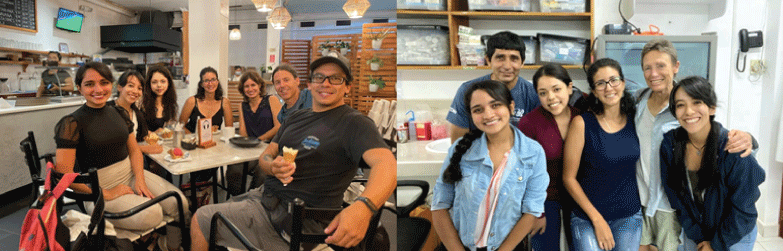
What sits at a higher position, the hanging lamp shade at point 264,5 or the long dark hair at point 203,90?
the hanging lamp shade at point 264,5

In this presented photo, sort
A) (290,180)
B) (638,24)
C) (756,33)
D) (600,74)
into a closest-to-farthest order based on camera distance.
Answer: (290,180) < (600,74) < (756,33) < (638,24)

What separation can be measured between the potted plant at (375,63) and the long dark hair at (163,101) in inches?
12.1

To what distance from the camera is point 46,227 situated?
0.70 metres

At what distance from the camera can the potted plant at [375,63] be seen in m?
0.56

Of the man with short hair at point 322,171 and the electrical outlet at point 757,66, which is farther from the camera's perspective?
the electrical outlet at point 757,66

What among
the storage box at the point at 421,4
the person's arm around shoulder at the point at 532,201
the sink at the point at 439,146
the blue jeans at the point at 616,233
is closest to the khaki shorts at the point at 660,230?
the blue jeans at the point at 616,233

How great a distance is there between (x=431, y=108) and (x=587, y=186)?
23.4 inches

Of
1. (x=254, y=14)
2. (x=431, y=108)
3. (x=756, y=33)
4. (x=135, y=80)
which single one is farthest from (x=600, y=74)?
(x=135, y=80)

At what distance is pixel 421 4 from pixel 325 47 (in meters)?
0.65

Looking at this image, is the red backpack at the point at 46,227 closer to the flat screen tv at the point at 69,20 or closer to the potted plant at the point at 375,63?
the flat screen tv at the point at 69,20

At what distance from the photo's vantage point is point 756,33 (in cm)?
149

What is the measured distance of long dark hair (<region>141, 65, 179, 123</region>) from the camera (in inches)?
23.7

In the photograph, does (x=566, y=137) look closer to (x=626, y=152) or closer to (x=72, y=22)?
(x=626, y=152)

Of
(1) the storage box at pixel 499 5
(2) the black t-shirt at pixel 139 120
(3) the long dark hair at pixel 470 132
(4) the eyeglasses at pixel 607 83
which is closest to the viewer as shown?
(2) the black t-shirt at pixel 139 120
